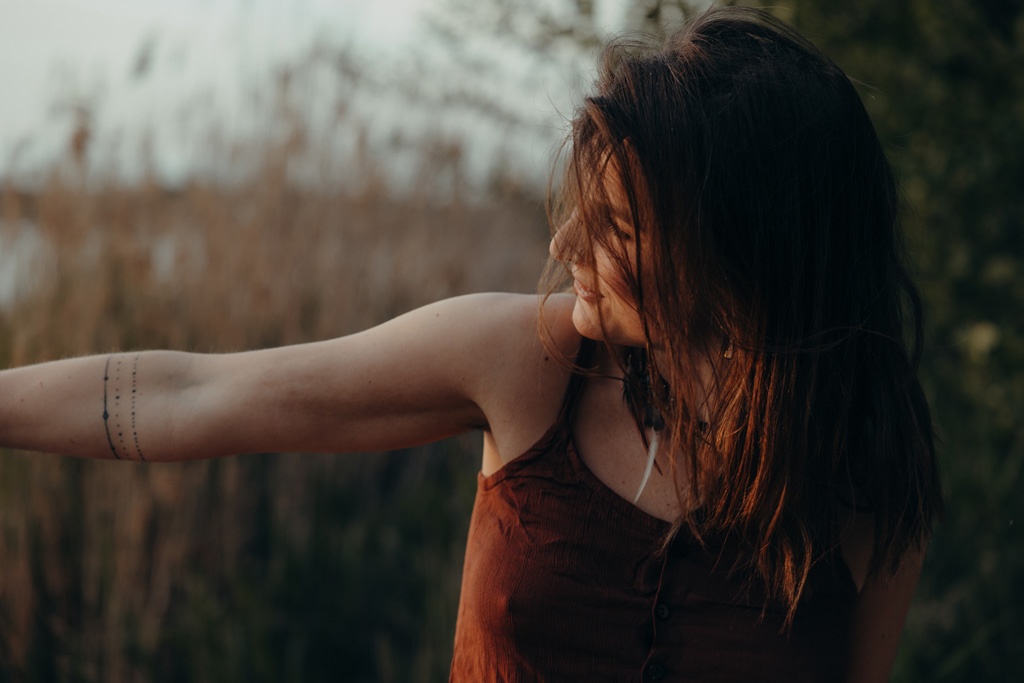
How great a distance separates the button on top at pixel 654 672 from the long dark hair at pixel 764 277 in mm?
198

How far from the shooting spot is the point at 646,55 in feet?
4.57

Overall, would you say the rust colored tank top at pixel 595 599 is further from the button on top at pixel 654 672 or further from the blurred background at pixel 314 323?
the blurred background at pixel 314 323

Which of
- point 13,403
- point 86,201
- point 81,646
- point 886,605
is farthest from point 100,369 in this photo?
point 86,201

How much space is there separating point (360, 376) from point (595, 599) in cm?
Answer: 46

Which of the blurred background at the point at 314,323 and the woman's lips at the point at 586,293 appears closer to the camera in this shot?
the woman's lips at the point at 586,293

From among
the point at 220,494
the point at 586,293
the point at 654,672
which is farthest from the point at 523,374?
the point at 220,494

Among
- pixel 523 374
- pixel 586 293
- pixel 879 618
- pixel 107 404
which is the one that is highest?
pixel 586 293

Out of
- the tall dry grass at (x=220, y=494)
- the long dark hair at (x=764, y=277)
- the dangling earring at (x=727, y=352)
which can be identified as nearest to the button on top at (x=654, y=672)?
the long dark hair at (x=764, y=277)

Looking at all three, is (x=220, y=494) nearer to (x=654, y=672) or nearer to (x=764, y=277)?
(x=654, y=672)

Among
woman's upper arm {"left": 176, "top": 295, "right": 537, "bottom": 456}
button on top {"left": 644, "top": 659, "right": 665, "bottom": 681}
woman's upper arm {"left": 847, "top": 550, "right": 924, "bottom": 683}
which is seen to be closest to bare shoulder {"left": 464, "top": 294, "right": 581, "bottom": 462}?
woman's upper arm {"left": 176, "top": 295, "right": 537, "bottom": 456}

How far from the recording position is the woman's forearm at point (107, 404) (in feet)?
4.33

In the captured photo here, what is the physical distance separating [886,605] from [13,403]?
1344mm

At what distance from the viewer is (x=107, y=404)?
4.43 feet

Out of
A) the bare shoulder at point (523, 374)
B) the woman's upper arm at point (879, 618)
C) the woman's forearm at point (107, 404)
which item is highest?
the bare shoulder at point (523, 374)
